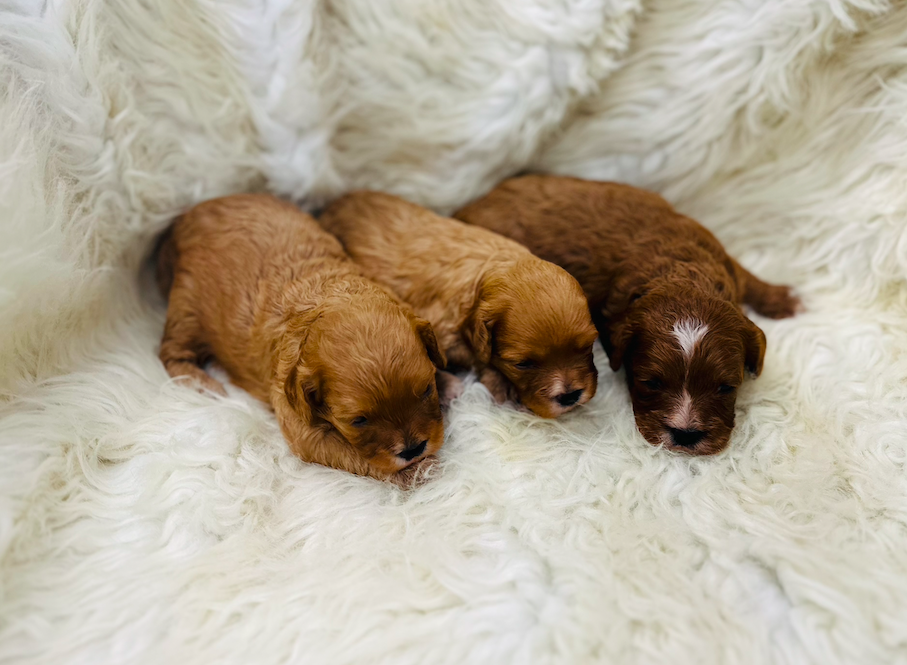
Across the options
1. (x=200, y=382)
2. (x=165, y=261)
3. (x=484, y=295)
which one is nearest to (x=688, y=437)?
(x=484, y=295)

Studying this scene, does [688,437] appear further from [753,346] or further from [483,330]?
[483,330]

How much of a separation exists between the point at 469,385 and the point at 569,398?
0.30 metres

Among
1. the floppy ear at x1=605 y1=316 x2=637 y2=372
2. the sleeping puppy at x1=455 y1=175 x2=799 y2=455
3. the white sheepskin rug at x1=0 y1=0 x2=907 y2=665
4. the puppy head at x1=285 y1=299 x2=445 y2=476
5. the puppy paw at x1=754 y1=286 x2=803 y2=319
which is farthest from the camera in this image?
the puppy paw at x1=754 y1=286 x2=803 y2=319

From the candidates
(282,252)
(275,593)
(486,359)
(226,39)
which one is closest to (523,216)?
(486,359)

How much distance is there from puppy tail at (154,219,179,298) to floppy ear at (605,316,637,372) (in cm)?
139

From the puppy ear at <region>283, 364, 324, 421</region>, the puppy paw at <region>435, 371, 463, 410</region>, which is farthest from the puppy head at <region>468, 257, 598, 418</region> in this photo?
the puppy ear at <region>283, 364, 324, 421</region>

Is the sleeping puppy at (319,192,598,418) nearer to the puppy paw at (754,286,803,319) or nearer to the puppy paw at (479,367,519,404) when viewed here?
the puppy paw at (479,367,519,404)

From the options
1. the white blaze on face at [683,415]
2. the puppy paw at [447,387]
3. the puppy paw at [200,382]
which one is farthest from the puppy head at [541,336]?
the puppy paw at [200,382]

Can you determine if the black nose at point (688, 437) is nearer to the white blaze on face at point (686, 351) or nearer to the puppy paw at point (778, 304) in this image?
the white blaze on face at point (686, 351)

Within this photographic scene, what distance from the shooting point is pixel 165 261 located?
2250 mm

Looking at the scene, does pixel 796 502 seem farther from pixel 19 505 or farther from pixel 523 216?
pixel 19 505

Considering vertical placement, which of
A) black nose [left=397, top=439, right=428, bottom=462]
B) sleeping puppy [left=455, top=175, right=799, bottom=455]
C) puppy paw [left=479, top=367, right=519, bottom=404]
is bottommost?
black nose [left=397, top=439, right=428, bottom=462]

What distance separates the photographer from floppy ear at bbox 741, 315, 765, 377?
6.01 ft

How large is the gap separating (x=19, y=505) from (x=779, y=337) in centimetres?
201
